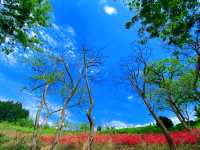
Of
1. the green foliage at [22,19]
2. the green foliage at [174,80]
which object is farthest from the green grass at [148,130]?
the green foliage at [22,19]

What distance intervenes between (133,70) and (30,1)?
40.3 feet

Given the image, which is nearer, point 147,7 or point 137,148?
point 147,7

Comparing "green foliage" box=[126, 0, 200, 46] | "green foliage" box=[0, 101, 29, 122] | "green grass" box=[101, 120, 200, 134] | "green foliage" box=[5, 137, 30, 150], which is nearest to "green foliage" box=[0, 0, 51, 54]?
"green foliage" box=[126, 0, 200, 46]

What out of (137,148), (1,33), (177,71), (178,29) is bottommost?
(137,148)

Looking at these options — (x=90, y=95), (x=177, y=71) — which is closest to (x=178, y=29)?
(x=90, y=95)

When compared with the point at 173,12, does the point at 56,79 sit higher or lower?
higher

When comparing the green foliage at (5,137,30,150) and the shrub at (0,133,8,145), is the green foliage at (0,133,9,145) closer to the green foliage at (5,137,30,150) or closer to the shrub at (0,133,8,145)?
the shrub at (0,133,8,145)

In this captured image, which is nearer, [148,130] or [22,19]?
[22,19]

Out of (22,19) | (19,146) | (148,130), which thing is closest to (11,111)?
(148,130)

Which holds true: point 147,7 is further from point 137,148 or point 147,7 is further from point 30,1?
point 137,148

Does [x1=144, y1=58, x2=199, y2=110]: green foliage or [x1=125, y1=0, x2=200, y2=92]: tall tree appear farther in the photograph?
[x1=144, y1=58, x2=199, y2=110]: green foliage

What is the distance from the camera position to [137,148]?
103 feet

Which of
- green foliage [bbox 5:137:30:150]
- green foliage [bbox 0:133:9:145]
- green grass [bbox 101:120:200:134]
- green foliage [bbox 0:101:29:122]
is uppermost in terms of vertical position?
green foliage [bbox 0:101:29:122]

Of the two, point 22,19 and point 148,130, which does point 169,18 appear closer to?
point 22,19
